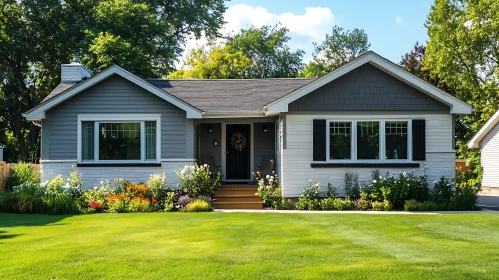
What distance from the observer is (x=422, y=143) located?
15.6 m

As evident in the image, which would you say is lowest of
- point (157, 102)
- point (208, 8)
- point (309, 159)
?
point (309, 159)

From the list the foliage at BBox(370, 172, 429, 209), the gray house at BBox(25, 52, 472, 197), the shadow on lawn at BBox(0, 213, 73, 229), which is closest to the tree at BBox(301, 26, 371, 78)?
the gray house at BBox(25, 52, 472, 197)

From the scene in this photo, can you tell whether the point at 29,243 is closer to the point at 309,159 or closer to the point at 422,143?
the point at 309,159

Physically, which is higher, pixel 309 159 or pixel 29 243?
pixel 309 159

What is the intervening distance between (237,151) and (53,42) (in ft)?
69.4

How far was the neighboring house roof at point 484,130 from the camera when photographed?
2514 cm

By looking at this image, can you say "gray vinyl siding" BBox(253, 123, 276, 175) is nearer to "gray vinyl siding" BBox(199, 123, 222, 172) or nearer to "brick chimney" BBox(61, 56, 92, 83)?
"gray vinyl siding" BBox(199, 123, 222, 172)

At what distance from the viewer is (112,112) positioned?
16500 mm

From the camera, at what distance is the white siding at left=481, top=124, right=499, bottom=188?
25825 mm

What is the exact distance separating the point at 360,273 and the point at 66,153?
→ 39.6ft

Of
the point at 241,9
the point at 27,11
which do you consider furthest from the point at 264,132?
the point at 241,9

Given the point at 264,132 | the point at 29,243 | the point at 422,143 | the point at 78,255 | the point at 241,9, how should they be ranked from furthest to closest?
the point at 241,9
the point at 264,132
the point at 422,143
the point at 29,243
the point at 78,255

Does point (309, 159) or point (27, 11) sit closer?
point (309, 159)

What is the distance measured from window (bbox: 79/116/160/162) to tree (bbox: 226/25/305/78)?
37137 millimetres
